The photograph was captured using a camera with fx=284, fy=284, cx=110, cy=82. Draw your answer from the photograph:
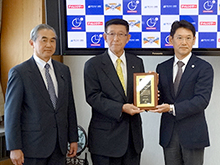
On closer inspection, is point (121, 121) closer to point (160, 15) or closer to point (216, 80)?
point (160, 15)

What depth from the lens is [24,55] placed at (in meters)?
2.92

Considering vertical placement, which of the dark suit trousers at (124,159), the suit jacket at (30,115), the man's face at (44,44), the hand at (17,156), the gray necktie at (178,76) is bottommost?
the dark suit trousers at (124,159)

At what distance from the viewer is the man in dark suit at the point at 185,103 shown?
214cm

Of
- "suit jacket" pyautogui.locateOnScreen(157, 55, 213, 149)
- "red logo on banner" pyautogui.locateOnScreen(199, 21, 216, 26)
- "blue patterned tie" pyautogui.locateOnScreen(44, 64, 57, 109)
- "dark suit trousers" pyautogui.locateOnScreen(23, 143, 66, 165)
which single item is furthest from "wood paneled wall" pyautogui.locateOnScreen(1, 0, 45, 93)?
"red logo on banner" pyautogui.locateOnScreen(199, 21, 216, 26)

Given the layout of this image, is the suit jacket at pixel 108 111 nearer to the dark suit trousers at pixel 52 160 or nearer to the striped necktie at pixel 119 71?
the striped necktie at pixel 119 71

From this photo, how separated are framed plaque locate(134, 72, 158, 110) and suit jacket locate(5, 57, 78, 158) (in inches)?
23.2

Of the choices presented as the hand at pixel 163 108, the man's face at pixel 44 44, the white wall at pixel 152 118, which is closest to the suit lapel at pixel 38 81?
the man's face at pixel 44 44

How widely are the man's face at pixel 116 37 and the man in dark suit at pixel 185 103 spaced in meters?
0.42

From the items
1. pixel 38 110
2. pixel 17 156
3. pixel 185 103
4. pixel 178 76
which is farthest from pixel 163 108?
pixel 17 156

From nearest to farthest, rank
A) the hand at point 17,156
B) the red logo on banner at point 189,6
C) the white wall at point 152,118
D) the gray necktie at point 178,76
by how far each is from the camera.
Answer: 1. the hand at point 17,156
2. the gray necktie at point 178,76
3. the red logo on banner at point 189,6
4. the white wall at point 152,118

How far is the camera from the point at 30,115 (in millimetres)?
1959

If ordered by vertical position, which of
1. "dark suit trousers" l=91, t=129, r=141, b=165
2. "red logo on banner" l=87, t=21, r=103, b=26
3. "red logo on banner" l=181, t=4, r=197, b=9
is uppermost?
"red logo on banner" l=181, t=4, r=197, b=9

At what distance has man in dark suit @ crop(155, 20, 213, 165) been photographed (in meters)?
2.14

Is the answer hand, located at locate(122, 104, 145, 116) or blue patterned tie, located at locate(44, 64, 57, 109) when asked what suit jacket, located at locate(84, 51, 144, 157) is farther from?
blue patterned tie, located at locate(44, 64, 57, 109)
